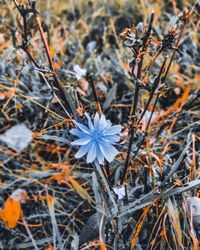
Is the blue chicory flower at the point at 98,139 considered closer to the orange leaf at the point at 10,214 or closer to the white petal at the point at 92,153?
the white petal at the point at 92,153

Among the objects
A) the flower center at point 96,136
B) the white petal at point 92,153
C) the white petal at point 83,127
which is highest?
the white petal at point 83,127

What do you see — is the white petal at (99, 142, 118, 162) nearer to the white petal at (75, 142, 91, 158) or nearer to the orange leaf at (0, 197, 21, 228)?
the white petal at (75, 142, 91, 158)

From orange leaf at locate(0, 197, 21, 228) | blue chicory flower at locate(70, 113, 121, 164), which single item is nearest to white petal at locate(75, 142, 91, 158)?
blue chicory flower at locate(70, 113, 121, 164)

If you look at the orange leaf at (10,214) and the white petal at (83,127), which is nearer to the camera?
the white petal at (83,127)

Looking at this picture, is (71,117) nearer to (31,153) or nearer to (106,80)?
(31,153)

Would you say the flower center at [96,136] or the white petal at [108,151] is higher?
the flower center at [96,136]

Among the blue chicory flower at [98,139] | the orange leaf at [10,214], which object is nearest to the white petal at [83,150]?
the blue chicory flower at [98,139]

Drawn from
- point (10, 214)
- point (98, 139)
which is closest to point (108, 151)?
point (98, 139)

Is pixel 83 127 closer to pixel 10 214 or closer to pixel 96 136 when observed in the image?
pixel 96 136
